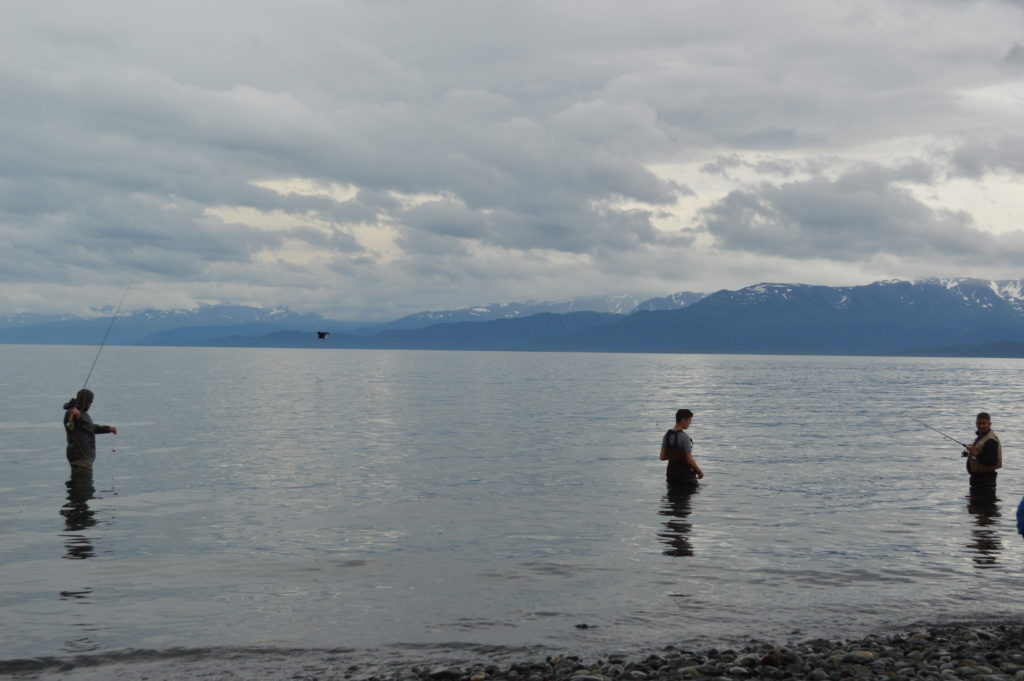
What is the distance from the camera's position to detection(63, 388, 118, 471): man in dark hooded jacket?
21.5 m

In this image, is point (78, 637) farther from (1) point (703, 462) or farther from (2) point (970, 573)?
(1) point (703, 462)

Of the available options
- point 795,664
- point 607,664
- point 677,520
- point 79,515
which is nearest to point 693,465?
point 677,520

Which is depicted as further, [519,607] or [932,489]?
[932,489]

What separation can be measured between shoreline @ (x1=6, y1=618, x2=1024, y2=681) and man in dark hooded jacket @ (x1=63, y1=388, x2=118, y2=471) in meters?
11.7

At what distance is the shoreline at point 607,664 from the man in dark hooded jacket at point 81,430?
38.3 ft

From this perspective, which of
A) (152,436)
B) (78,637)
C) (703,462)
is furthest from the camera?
(152,436)

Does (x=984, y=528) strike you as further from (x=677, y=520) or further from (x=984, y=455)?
(x=677, y=520)

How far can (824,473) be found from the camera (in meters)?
29.7

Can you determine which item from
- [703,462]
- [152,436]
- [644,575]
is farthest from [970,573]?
[152,436]

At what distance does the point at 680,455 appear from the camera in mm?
21531

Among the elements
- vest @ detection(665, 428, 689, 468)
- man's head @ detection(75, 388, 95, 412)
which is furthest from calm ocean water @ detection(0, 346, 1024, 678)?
man's head @ detection(75, 388, 95, 412)

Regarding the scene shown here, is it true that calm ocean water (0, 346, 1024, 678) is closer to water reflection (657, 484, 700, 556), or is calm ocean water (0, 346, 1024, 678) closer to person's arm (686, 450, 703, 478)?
water reflection (657, 484, 700, 556)

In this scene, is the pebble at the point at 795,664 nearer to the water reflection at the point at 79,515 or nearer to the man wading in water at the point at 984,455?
the water reflection at the point at 79,515

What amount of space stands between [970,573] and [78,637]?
14347 millimetres
